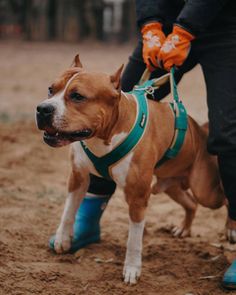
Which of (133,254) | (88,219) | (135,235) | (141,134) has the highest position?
(141,134)

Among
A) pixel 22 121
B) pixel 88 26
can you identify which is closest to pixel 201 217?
pixel 22 121

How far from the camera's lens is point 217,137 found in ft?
11.9

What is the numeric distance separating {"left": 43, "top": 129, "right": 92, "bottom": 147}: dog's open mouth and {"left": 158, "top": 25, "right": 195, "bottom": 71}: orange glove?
0.84m

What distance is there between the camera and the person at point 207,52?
12.0 feet

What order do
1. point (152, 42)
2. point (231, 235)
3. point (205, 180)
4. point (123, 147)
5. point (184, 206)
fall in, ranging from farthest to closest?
point (184, 206) < point (231, 235) < point (205, 180) < point (152, 42) < point (123, 147)

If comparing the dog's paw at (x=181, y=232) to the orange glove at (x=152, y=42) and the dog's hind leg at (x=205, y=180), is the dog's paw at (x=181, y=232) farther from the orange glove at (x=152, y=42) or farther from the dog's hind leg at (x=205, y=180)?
the orange glove at (x=152, y=42)

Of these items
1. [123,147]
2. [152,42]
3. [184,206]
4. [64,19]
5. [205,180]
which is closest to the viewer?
A: [123,147]

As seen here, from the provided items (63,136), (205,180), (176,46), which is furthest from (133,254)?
(176,46)

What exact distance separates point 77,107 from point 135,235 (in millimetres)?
924

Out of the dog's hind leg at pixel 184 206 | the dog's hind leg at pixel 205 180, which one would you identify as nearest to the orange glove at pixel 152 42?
the dog's hind leg at pixel 205 180

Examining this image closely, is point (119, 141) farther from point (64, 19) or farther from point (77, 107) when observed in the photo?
point (64, 19)

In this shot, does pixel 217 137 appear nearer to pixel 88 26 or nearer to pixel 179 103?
pixel 179 103

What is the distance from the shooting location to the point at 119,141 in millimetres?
3533

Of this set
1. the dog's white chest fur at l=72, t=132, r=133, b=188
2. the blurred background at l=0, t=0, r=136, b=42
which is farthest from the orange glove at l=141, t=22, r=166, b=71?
the blurred background at l=0, t=0, r=136, b=42
